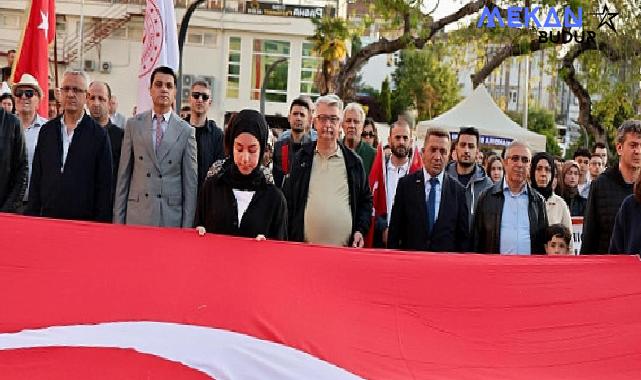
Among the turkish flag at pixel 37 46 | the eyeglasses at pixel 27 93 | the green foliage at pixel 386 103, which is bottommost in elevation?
the eyeglasses at pixel 27 93

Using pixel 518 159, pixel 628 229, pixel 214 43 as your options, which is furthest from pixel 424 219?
pixel 214 43

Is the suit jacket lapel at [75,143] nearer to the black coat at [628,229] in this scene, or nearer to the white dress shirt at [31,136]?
the white dress shirt at [31,136]

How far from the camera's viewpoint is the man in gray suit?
6.95 metres

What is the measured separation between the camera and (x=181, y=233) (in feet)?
19.7

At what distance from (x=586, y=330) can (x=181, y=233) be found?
2.27 m

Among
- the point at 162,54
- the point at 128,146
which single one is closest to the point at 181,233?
the point at 128,146

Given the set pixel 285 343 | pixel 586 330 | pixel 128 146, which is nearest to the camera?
pixel 285 343

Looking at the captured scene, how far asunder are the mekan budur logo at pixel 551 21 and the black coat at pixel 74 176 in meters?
15.2

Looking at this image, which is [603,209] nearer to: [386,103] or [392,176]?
[392,176]

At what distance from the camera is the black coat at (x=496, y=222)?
7348 millimetres

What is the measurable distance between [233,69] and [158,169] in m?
46.2

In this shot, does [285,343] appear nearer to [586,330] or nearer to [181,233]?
[181,233]

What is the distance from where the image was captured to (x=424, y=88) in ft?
264

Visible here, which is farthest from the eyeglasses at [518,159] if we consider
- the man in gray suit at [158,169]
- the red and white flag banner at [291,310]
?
the man in gray suit at [158,169]
